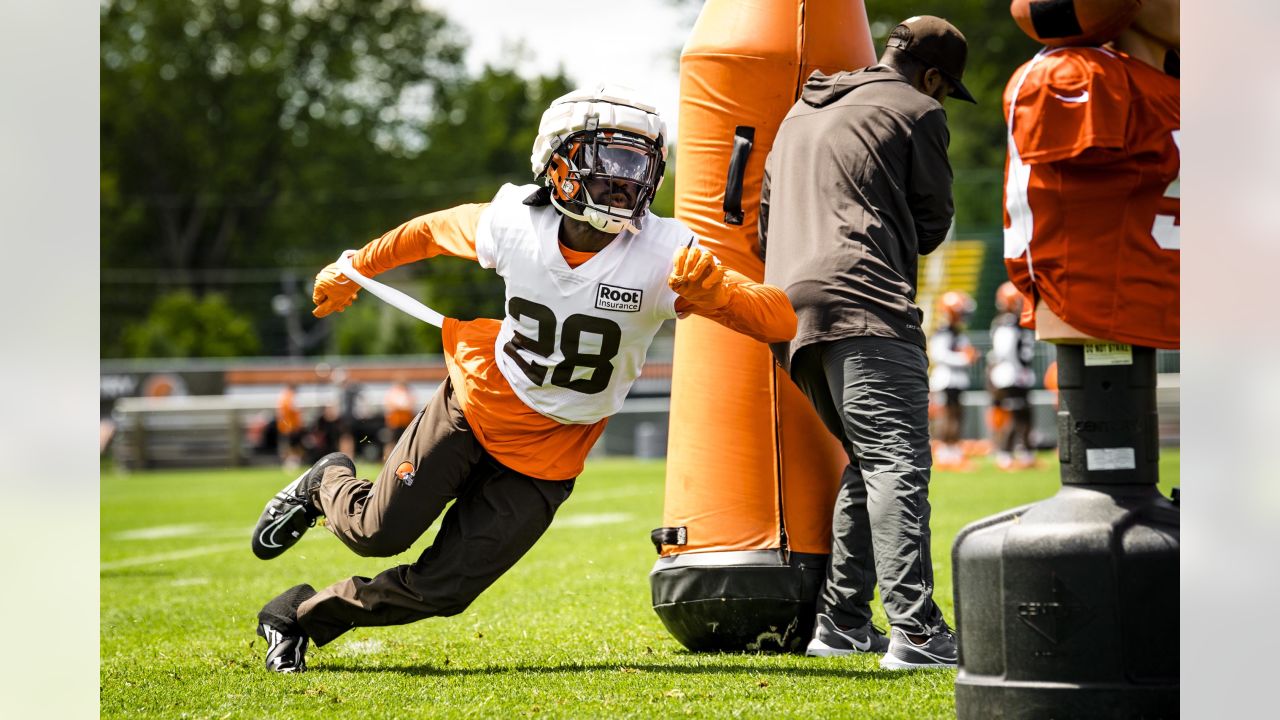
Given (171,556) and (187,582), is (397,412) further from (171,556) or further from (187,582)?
(187,582)

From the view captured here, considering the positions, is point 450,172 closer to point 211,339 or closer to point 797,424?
point 211,339

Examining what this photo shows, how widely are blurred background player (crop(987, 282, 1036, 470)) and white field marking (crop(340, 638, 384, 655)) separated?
1212cm

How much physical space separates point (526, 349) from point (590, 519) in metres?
7.20

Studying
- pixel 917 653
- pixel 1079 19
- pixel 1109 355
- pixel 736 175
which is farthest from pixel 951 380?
pixel 1109 355

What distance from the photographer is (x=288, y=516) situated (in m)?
4.96

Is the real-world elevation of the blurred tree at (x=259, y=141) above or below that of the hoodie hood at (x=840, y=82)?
above

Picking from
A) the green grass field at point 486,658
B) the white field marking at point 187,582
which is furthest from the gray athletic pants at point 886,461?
the white field marking at point 187,582

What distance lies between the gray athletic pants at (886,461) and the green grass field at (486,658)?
0.80 feet

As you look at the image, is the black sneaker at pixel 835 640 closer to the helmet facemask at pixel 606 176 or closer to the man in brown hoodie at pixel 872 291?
the man in brown hoodie at pixel 872 291

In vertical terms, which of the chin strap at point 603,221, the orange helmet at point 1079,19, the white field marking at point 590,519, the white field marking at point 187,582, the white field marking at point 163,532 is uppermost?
the orange helmet at point 1079,19

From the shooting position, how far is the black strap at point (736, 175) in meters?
5.10

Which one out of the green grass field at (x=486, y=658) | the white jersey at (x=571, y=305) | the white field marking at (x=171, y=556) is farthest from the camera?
the white field marking at (x=171, y=556)
